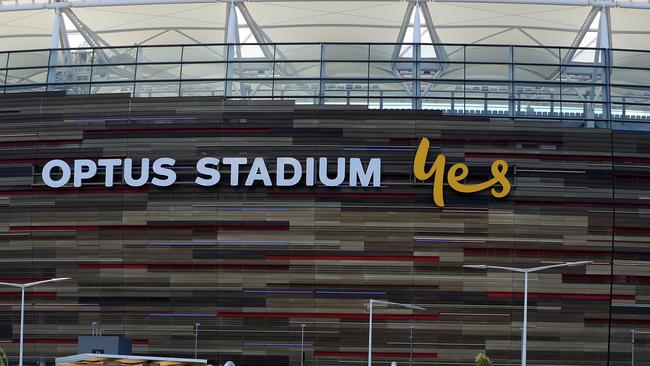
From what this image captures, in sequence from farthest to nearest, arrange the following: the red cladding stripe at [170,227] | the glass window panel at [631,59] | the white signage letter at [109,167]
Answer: the glass window panel at [631,59] < the white signage letter at [109,167] < the red cladding stripe at [170,227]

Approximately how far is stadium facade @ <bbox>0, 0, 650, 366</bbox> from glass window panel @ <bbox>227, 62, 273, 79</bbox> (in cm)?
32

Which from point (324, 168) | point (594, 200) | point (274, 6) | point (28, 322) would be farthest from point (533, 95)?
point (28, 322)

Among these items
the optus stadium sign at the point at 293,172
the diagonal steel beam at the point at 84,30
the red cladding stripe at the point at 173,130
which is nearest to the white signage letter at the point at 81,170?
the optus stadium sign at the point at 293,172

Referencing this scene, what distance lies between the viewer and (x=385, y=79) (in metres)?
57.5

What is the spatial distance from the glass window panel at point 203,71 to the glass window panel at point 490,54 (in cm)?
1360

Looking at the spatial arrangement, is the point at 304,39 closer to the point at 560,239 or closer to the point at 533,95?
the point at 533,95

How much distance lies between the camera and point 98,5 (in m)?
65.4

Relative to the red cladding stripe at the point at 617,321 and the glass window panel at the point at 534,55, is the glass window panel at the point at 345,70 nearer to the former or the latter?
the glass window panel at the point at 534,55

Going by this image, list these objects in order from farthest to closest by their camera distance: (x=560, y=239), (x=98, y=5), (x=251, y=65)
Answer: (x=98, y=5) → (x=251, y=65) → (x=560, y=239)

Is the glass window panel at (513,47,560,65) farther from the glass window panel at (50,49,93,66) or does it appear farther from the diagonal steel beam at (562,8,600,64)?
the glass window panel at (50,49,93,66)

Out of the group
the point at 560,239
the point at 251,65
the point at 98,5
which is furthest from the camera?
the point at 98,5

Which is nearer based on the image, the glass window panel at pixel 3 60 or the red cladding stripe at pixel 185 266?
the red cladding stripe at pixel 185 266

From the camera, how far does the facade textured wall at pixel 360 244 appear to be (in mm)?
56250

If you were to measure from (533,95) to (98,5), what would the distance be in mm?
24905
